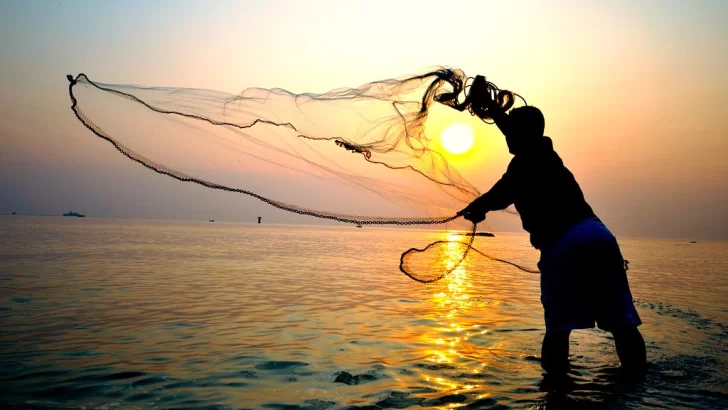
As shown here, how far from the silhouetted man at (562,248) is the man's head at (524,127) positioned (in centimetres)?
1

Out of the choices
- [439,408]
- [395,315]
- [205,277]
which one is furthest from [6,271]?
[439,408]

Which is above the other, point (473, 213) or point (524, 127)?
point (524, 127)

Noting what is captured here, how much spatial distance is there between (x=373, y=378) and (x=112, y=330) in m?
4.91

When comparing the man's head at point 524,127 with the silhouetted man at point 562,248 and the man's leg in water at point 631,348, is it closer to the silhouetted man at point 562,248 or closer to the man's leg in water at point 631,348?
the silhouetted man at point 562,248

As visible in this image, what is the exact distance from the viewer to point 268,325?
28.2ft

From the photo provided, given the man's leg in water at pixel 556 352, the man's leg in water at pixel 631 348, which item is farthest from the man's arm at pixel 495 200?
the man's leg in water at pixel 631 348

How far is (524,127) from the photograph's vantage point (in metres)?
5.21

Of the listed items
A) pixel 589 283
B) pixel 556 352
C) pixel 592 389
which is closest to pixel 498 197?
pixel 589 283

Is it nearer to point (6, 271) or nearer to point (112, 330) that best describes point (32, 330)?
point (112, 330)

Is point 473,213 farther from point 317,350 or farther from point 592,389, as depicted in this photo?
point 317,350

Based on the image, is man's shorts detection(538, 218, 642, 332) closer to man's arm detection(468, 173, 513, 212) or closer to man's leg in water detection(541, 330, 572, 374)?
Result: man's leg in water detection(541, 330, 572, 374)

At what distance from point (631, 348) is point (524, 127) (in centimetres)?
263

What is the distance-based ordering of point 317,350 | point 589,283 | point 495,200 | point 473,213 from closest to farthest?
point 589,283 → point 495,200 → point 473,213 → point 317,350

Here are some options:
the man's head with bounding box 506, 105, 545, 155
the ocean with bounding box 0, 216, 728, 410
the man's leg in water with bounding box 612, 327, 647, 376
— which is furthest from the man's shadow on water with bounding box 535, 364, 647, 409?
the man's head with bounding box 506, 105, 545, 155
